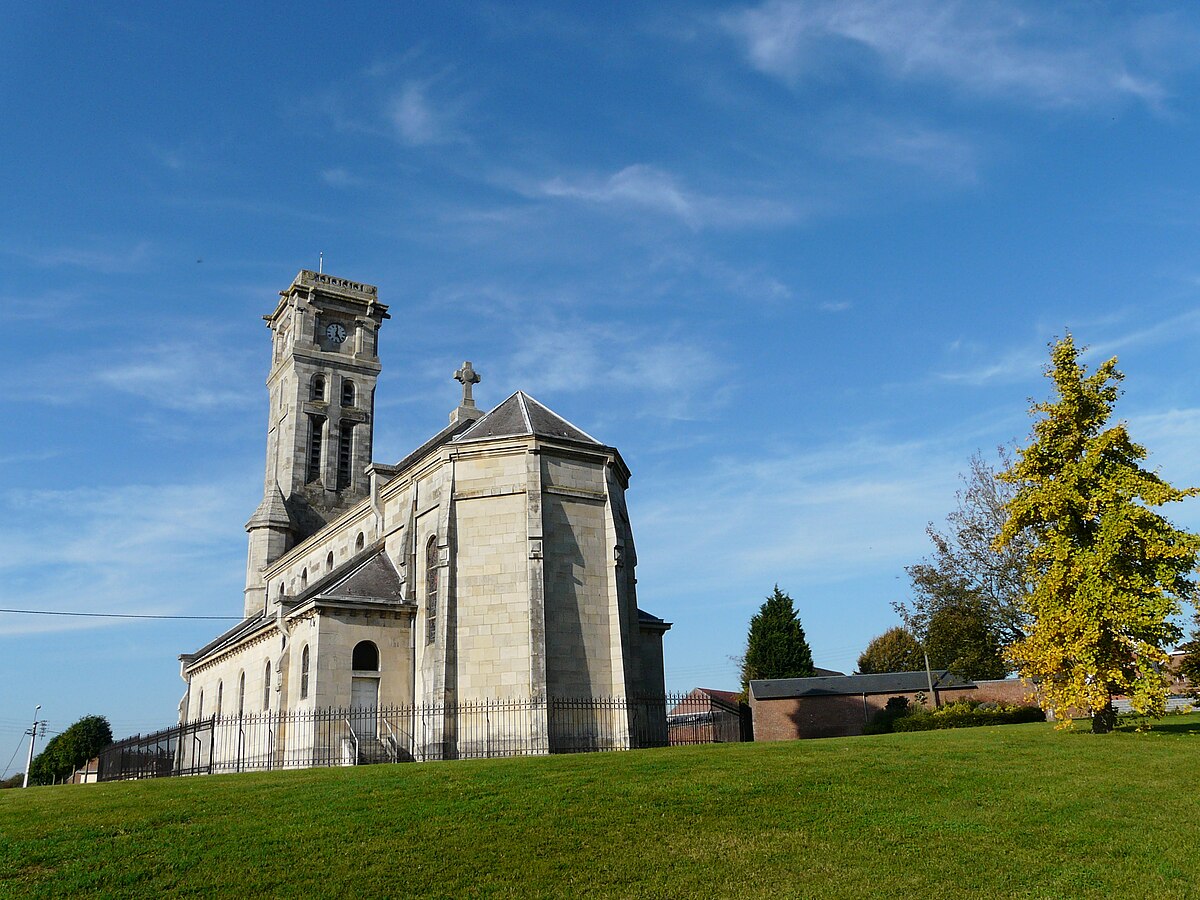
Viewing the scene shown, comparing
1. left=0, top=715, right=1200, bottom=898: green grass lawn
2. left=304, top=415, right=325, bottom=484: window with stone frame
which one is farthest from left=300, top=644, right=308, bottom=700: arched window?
left=304, top=415, right=325, bottom=484: window with stone frame

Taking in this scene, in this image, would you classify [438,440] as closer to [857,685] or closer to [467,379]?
[467,379]

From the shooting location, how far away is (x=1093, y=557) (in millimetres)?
21766

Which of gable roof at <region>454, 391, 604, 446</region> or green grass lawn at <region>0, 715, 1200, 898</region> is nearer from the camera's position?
green grass lawn at <region>0, 715, 1200, 898</region>

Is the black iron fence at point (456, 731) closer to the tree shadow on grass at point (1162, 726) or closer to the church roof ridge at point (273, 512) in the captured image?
the tree shadow on grass at point (1162, 726)

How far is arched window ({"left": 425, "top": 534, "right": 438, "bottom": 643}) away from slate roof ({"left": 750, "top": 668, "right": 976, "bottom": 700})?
27297mm

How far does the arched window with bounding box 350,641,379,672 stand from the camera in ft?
97.9

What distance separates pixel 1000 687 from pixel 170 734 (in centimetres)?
4050

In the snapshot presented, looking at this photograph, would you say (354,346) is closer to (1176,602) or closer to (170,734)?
(170,734)

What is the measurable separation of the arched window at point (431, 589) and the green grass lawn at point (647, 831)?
404 inches

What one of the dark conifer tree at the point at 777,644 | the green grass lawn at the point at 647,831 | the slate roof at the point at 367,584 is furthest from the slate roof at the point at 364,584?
the dark conifer tree at the point at 777,644

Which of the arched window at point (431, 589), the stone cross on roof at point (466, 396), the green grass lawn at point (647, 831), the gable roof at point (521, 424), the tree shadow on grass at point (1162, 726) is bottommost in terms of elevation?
the green grass lawn at point (647, 831)

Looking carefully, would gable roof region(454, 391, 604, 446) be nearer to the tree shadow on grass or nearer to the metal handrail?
the metal handrail

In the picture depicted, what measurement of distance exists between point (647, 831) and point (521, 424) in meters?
19.0

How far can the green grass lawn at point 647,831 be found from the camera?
11.7 metres
